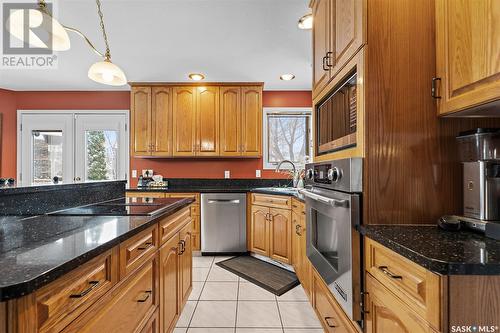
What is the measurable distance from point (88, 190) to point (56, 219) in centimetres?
58

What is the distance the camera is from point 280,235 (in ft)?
9.62

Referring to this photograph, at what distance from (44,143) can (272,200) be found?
3773 millimetres

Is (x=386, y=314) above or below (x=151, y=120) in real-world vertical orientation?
below

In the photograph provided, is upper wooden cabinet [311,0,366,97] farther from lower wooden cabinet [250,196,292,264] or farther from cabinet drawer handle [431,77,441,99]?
lower wooden cabinet [250,196,292,264]

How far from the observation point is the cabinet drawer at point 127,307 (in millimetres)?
807

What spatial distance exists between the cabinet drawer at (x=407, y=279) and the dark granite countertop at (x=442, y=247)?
37 mm

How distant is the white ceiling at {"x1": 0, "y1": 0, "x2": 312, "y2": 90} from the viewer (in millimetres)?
2059

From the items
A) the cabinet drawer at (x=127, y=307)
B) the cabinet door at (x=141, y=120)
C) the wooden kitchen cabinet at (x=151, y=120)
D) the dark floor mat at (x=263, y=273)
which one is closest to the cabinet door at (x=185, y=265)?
the cabinet drawer at (x=127, y=307)

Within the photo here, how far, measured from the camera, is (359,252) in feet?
3.71

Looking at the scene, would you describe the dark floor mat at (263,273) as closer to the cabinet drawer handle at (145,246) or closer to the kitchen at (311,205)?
the kitchen at (311,205)

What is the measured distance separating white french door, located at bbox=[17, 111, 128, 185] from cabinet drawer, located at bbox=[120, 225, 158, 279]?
311 centimetres

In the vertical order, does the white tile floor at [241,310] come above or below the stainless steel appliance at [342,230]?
below

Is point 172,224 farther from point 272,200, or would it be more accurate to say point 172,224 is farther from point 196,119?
point 196,119

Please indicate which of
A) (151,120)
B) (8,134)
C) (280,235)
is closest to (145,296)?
(280,235)
